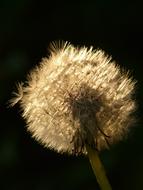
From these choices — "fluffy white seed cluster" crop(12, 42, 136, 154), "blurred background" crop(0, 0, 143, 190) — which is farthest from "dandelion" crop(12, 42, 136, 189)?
"blurred background" crop(0, 0, 143, 190)

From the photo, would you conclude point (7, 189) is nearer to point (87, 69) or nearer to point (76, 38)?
point (76, 38)

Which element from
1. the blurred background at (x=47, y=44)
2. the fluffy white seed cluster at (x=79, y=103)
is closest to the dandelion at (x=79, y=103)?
the fluffy white seed cluster at (x=79, y=103)

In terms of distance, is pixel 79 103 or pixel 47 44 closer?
pixel 79 103

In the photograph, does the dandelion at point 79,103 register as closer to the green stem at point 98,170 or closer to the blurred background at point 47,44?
the green stem at point 98,170

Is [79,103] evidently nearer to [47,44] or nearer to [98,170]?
[98,170]

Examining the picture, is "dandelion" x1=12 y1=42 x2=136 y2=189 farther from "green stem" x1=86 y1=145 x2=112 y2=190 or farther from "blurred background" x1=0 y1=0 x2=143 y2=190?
"blurred background" x1=0 y1=0 x2=143 y2=190

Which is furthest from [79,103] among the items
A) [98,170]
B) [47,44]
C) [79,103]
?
[47,44]
